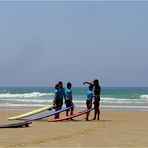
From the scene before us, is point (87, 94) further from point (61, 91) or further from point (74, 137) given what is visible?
point (74, 137)

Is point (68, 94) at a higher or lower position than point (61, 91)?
lower

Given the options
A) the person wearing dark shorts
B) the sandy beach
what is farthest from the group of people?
the sandy beach

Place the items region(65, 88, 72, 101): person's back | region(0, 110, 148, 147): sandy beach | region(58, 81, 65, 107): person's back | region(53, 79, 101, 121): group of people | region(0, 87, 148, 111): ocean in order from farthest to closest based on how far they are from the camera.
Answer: region(0, 87, 148, 111): ocean
region(65, 88, 72, 101): person's back
region(58, 81, 65, 107): person's back
region(53, 79, 101, 121): group of people
region(0, 110, 148, 147): sandy beach

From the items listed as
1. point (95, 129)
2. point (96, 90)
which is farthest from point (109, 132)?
point (96, 90)

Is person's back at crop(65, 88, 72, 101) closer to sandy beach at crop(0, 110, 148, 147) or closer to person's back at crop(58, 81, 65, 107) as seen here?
person's back at crop(58, 81, 65, 107)

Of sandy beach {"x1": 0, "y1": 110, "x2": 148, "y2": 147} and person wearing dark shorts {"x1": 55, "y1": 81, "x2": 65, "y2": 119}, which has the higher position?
person wearing dark shorts {"x1": 55, "y1": 81, "x2": 65, "y2": 119}

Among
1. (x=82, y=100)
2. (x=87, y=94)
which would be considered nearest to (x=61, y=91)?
(x=87, y=94)

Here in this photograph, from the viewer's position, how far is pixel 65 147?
8469 mm

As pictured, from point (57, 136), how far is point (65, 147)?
175 cm

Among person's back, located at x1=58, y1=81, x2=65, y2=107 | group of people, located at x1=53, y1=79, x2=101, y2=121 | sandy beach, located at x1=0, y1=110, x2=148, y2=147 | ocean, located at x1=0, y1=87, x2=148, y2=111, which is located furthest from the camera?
ocean, located at x1=0, y1=87, x2=148, y2=111

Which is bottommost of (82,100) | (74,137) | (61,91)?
(74,137)

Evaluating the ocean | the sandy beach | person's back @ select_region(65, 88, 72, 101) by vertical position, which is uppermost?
person's back @ select_region(65, 88, 72, 101)

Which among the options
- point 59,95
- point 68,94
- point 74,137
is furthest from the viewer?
point 68,94

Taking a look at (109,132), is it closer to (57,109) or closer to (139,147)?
(139,147)
